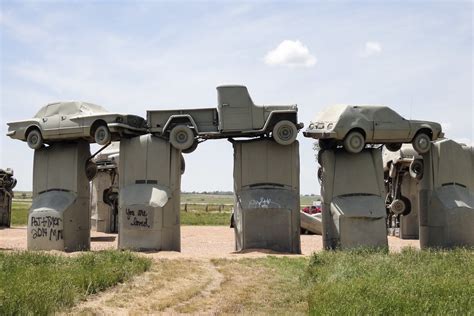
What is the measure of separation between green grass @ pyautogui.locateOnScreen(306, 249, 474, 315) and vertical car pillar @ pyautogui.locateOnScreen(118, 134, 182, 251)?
615 centimetres

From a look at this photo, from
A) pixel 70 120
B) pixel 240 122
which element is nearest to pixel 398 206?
pixel 240 122

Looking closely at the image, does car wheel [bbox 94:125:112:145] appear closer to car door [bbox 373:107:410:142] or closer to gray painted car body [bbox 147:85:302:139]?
gray painted car body [bbox 147:85:302:139]

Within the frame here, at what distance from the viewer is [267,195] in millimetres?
20000

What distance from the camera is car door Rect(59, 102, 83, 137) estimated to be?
20812mm

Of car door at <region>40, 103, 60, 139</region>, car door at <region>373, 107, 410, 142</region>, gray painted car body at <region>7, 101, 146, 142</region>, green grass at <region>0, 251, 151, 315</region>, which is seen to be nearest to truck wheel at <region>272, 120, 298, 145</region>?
car door at <region>373, 107, 410, 142</region>

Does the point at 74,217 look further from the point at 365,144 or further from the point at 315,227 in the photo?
the point at 315,227

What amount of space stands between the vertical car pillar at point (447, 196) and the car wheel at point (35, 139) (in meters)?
13.8

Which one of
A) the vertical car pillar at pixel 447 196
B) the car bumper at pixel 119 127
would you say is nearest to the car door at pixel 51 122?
the car bumper at pixel 119 127

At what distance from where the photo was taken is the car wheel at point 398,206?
89.0ft

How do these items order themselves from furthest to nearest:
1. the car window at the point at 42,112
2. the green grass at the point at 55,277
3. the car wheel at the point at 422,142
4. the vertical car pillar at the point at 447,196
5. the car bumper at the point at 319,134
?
1. the car window at the point at 42,112
2. the car wheel at the point at 422,142
3. the vertical car pillar at the point at 447,196
4. the car bumper at the point at 319,134
5. the green grass at the point at 55,277

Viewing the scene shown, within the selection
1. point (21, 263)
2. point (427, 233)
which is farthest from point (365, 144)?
point (21, 263)

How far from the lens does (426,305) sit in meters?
8.63

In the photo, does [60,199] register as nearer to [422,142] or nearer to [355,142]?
[355,142]

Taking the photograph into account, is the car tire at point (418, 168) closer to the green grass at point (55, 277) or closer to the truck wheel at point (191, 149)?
the truck wheel at point (191, 149)
